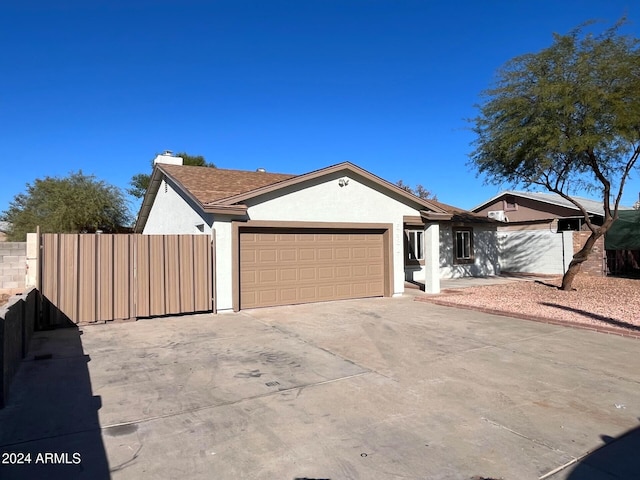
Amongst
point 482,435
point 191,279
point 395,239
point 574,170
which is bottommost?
point 482,435

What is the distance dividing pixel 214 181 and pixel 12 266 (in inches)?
252

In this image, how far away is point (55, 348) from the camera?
751 cm

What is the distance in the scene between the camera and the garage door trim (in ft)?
36.6

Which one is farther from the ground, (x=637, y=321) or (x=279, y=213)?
(x=279, y=213)

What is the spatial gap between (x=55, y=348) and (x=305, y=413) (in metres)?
5.31

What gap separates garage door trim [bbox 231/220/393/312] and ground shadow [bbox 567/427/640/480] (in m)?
8.65

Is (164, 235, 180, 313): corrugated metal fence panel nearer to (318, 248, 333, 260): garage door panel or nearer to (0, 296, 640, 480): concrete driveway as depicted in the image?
(0, 296, 640, 480): concrete driveway

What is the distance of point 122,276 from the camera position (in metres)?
9.88

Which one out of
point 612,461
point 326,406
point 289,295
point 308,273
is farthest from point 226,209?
point 612,461

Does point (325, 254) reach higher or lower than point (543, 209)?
lower

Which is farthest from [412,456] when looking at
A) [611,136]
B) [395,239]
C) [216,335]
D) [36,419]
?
[611,136]

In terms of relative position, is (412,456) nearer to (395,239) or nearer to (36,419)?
(36,419)

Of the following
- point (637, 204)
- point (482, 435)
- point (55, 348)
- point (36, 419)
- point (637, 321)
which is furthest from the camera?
point (637, 204)

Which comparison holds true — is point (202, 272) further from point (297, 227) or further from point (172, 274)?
point (297, 227)
